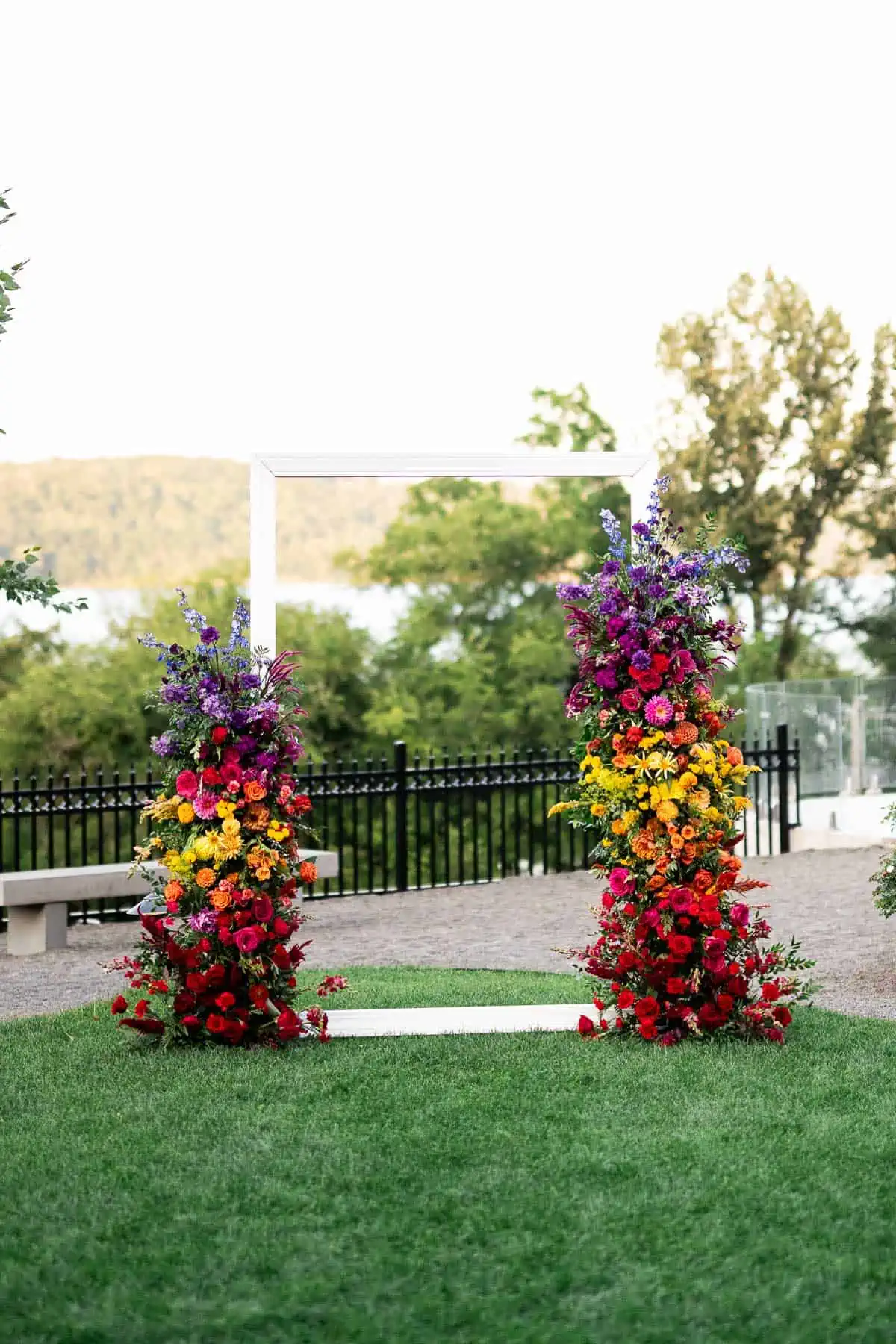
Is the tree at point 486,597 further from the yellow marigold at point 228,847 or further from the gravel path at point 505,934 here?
the yellow marigold at point 228,847

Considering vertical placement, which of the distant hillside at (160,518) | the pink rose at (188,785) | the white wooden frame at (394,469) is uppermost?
the distant hillside at (160,518)

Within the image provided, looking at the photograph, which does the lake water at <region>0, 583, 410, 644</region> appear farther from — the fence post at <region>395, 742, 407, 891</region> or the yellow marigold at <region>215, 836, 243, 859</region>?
the yellow marigold at <region>215, 836, 243, 859</region>

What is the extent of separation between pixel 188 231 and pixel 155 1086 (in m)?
28.9

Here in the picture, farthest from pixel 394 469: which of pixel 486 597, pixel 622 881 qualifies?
pixel 486 597

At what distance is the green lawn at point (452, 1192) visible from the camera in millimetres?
3385

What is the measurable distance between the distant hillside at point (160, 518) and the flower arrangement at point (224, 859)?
24.7 meters

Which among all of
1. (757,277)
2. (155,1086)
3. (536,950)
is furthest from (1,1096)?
(757,277)

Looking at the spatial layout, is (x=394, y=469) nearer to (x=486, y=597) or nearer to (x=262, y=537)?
(x=262, y=537)

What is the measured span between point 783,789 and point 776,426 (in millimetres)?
15553

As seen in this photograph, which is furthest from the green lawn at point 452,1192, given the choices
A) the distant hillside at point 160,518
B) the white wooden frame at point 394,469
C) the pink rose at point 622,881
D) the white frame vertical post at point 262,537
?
the distant hillside at point 160,518

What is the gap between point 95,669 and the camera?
27.6 metres

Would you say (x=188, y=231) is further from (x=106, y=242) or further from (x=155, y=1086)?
(x=155, y=1086)

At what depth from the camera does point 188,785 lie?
19.8 feet

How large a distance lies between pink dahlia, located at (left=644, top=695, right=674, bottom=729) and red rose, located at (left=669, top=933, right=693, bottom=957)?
870 mm
